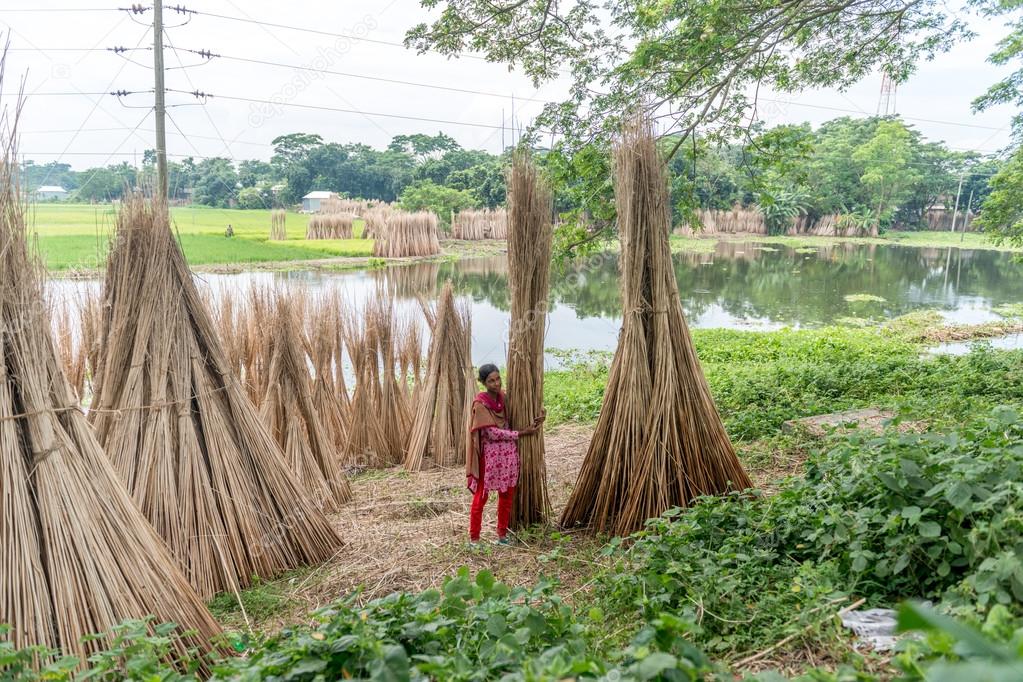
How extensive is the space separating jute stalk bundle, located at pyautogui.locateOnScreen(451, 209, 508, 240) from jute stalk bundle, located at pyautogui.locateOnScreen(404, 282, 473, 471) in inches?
649

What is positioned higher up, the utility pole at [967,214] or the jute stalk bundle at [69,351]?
the utility pole at [967,214]

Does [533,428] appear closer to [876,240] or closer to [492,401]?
[492,401]

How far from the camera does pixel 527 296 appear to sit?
163 inches

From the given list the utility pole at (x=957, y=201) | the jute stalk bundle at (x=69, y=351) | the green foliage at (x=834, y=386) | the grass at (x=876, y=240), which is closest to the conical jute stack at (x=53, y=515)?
A: the jute stalk bundle at (x=69, y=351)

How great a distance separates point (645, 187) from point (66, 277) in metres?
4.99

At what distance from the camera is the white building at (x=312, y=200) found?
22312 millimetres

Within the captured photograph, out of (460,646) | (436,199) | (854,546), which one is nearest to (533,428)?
(854,546)

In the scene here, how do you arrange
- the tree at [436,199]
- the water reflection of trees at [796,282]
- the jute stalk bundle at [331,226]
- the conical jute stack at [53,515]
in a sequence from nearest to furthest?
the conical jute stack at [53,515], the water reflection of trees at [796,282], the jute stalk bundle at [331,226], the tree at [436,199]

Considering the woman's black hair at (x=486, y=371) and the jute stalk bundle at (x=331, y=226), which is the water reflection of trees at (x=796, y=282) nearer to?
the jute stalk bundle at (x=331, y=226)

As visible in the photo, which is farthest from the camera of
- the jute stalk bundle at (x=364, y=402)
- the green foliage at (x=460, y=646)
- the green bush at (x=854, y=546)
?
the jute stalk bundle at (x=364, y=402)

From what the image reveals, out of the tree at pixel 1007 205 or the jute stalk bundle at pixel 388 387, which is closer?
the jute stalk bundle at pixel 388 387

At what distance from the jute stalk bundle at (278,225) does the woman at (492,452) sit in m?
18.6

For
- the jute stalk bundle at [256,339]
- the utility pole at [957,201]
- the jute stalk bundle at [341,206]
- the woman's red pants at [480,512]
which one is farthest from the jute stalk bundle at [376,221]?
the utility pole at [957,201]

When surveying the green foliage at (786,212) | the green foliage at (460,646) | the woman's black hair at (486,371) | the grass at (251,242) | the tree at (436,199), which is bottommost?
the green foliage at (460,646)
